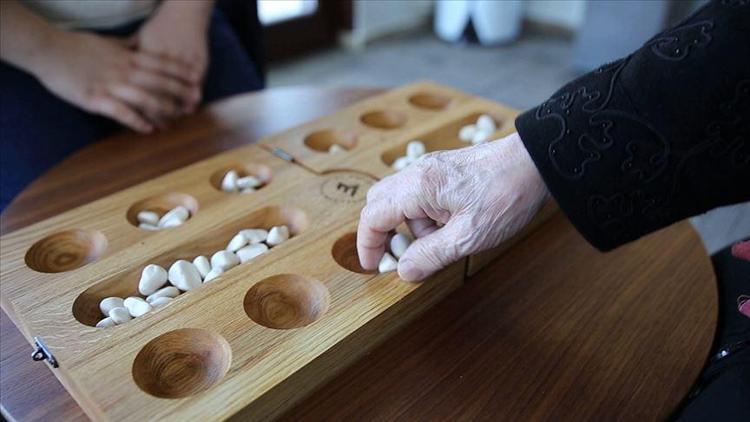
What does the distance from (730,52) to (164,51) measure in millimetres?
705

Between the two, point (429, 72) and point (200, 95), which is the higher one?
point (200, 95)

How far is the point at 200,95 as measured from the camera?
0.86 meters

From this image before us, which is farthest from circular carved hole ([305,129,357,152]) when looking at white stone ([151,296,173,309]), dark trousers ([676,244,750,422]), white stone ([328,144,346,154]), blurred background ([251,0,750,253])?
blurred background ([251,0,750,253])

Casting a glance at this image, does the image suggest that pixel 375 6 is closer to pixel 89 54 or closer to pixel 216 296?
pixel 89 54

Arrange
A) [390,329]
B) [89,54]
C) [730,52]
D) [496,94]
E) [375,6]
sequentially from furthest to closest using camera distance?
[375,6]
[496,94]
[89,54]
[390,329]
[730,52]

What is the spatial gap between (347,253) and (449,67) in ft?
6.49

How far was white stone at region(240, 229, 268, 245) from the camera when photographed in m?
0.57

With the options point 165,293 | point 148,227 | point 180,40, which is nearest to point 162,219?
point 148,227

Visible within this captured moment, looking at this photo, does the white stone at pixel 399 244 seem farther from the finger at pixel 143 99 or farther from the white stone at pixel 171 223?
the finger at pixel 143 99

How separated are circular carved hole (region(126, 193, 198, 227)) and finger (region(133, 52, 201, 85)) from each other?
0.25 m

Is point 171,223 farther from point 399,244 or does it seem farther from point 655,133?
point 655,133

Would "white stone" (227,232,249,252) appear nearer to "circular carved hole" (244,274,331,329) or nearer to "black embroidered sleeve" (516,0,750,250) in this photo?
"circular carved hole" (244,274,331,329)

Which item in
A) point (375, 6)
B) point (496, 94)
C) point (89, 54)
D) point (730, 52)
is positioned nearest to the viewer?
point (730, 52)

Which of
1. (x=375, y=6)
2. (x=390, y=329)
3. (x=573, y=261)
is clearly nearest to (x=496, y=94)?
(x=375, y=6)
